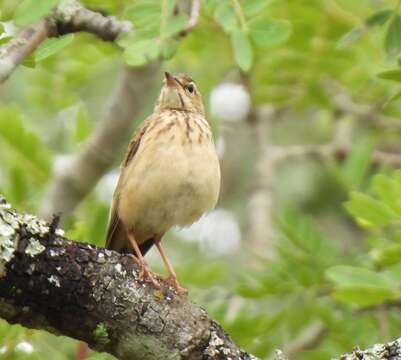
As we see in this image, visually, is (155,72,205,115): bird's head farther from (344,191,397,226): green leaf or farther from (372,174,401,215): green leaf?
(372,174,401,215): green leaf

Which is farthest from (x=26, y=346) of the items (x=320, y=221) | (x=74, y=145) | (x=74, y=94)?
(x=320, y=221)

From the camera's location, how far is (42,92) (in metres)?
8.74

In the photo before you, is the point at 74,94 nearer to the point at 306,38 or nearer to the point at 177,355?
the point at 306,38

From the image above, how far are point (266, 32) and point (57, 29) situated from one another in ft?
3.47

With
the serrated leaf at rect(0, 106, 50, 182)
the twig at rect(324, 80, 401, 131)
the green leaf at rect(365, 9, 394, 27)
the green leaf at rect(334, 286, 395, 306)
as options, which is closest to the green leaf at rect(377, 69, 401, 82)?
the green leaf at rect(365, 9, 394, 27)

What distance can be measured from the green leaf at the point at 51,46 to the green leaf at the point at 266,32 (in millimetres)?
960

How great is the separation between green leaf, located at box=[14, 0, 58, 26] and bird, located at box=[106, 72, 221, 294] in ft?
5.67

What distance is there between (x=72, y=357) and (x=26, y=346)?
0.94 metres

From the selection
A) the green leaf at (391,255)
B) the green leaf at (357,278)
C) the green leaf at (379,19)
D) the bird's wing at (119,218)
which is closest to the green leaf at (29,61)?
the bird's wing at (119,218)

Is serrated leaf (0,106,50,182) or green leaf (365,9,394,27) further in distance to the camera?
serrated leaf (0,106,50,182)

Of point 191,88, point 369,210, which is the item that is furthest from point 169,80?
point 369,210

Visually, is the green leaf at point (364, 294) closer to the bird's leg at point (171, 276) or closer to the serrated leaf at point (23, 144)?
the bird's leg at point (171, 276)

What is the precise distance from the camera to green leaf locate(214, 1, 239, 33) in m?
4.96

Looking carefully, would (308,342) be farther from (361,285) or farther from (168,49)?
(168,49)
